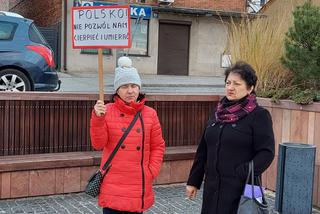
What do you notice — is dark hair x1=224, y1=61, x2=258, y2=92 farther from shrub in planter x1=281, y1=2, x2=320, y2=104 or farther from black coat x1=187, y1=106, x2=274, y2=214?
shrub in planter x1=281, y1=2, x2=320, y2=104

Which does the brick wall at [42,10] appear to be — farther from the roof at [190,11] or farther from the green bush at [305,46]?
the green bush at [305,46]

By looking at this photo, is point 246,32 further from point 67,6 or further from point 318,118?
point 67,6

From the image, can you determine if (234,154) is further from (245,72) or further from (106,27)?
(106,27)

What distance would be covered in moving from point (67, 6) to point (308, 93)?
18.1m

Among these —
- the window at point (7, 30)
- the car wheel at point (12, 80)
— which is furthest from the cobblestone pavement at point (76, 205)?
the window at point (7, 30)

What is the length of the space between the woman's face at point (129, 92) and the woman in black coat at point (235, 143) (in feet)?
1.95

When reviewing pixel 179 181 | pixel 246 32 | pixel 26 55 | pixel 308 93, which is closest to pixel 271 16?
pixel 246 32

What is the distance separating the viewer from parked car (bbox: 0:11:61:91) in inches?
360

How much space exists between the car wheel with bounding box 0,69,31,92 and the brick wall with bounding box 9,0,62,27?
1499 centimetres

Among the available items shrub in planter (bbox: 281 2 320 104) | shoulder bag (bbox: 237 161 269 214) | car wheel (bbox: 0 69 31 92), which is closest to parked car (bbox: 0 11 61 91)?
car wheel (bbox: 0 69 31 92)

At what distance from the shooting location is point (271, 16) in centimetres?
852

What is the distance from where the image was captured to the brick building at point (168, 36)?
23.0 m

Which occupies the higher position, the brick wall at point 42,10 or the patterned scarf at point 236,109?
the brick wall at point 42,10

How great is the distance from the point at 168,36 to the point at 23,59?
16.6 meters
